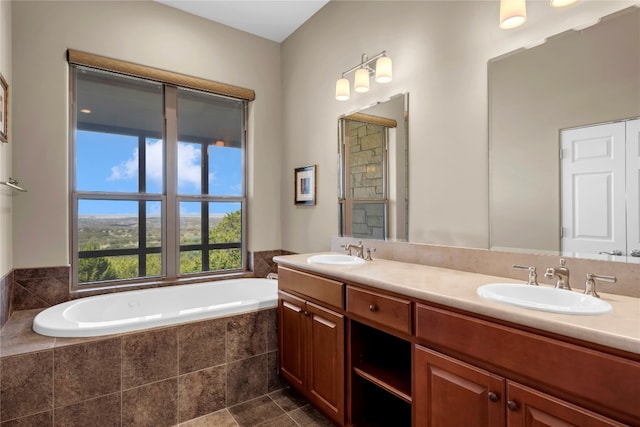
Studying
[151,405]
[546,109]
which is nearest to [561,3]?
[546,109]

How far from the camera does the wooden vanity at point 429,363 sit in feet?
2.99

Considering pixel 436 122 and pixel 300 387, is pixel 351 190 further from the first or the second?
pixel 300 387

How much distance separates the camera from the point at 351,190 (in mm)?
2658

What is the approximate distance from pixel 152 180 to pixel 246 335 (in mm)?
1709

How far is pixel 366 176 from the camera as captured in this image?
251 centimetres

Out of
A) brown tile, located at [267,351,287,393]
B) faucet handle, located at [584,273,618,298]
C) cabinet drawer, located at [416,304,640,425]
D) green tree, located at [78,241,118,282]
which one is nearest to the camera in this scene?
cabinet drawer, located at [416,304,640,425]

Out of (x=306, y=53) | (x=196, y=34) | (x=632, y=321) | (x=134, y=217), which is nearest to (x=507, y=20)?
(x=632, y=321)

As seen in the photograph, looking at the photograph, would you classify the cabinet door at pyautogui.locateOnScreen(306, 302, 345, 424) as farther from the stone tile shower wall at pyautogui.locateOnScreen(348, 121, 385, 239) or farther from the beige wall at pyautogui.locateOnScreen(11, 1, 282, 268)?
the beige wall at pyautogui.locateOnScreen(11, 1, 282, 268)

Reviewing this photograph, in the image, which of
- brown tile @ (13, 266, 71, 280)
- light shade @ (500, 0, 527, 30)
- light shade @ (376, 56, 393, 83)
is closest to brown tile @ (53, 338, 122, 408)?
brown tile @ (13, 266, 71, 280)

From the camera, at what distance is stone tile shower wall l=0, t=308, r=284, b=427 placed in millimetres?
1662

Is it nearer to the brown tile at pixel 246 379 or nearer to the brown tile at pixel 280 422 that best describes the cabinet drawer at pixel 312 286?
the brown tile at pixel 246 379

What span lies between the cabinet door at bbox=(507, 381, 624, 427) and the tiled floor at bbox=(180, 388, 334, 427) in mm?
1238

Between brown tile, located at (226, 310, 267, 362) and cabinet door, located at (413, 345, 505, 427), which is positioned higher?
cabinet door, located at (413, 345, 505, 427)

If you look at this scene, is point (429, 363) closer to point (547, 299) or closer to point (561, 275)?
point (547, 299)
